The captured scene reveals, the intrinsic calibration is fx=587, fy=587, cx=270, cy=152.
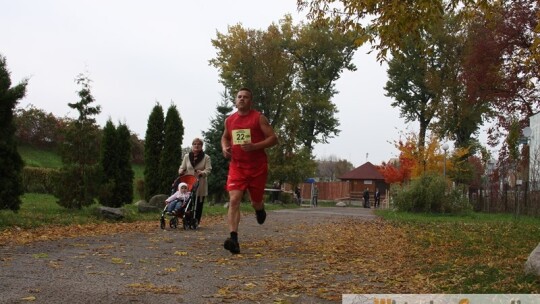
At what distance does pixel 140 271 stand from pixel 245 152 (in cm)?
256

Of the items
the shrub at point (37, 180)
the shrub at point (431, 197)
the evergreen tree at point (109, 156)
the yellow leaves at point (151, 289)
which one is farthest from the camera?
the shrub at point (37, 180)

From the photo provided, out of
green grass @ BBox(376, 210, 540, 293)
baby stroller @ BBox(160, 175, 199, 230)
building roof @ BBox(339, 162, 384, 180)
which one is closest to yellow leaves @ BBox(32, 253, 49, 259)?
green grass @ BBox(376, 210, 540, 293)

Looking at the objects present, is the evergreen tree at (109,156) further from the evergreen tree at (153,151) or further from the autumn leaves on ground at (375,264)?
the autumn leaves on ground at (375,264)

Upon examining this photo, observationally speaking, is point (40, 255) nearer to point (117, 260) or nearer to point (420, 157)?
point (117, 260)

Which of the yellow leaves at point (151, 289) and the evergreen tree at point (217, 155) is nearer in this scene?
the yellow leaves at point (151, 289)

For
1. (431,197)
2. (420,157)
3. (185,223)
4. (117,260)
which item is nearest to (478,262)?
(117,260)

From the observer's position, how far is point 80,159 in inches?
587

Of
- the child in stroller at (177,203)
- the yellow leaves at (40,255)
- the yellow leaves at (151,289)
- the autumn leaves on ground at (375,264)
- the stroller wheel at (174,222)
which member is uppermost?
the child in stroller at (177,203)

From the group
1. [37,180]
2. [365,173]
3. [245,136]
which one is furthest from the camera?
[365,173]

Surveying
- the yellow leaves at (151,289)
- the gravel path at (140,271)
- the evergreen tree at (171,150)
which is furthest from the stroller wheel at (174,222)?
the evergreen tree at (171,150)

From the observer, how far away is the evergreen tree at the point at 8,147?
12.1 m

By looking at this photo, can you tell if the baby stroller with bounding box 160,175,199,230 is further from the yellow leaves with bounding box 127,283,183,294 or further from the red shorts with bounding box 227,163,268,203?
the yellow leaves with bounding box 127,283,183,294

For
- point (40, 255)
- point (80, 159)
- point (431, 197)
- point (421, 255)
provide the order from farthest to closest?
1. point (431, 197)
2. point (80, 159)
3. point (421, 255)
4. point (40, 255)

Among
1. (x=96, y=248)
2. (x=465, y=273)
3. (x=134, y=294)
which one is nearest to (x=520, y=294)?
(x=465, y=273)
